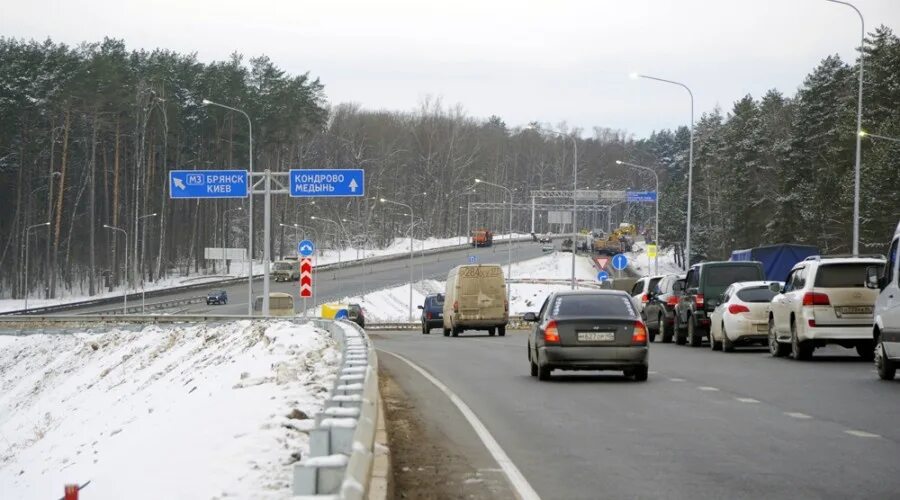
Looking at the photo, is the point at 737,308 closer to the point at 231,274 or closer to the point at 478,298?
the point at 478,298

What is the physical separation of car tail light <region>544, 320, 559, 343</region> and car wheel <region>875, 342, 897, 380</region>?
188 inches

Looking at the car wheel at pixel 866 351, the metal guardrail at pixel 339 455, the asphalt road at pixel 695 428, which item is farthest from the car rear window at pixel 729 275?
the metal guardrail at pixel 339 455

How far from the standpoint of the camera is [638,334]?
66.2 feet

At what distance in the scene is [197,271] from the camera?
4685 inches

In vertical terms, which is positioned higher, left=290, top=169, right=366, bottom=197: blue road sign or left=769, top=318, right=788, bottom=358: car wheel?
left=290, top=169, right=366, bottom=197: blue road sign

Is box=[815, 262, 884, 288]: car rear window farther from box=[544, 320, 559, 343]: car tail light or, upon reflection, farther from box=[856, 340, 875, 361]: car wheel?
→ box=[544, 320, 559, 343]: car tail light

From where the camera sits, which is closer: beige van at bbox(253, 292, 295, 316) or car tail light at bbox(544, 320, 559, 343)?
car tail light at bbox(544, 320, 559, 343)

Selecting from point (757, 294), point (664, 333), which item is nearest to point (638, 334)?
point (757, 294)

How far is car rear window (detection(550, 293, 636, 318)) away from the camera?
20.7 m

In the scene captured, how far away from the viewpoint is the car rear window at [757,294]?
2963 cm

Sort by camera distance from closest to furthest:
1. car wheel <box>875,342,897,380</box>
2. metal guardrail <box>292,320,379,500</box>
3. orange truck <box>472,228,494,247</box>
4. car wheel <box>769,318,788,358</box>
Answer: metal guardrail <box>292,320,379,500</box>, car wheel <box>875,342,897,380</box>, car wheel <box>769,318,788,358</box>, orange truck <box>472,228,494,247</box>

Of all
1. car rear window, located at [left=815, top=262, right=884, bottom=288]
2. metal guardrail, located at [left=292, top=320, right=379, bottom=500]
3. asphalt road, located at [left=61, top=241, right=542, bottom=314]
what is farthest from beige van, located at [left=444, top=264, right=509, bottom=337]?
asphalt road, located at [left=61, top=241, right=542, bottom=314]

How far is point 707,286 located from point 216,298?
64.0 metres

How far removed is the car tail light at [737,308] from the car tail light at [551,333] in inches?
418
